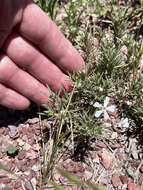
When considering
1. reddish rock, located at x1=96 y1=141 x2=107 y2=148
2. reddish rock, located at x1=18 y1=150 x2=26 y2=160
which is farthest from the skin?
reddish rock, located at x1=96 y1=141 x2=107 y2=148

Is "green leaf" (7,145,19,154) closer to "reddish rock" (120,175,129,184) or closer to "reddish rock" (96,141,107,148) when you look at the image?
"reddish rock" (96,141,107,148)

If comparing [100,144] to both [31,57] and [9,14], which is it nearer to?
[31,57]

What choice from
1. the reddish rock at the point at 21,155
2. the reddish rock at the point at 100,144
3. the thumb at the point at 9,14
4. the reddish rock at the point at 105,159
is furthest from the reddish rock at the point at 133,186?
the thumb at the point at 9,14

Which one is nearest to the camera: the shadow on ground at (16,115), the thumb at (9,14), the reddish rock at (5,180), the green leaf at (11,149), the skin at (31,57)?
the thumb at (9,14)

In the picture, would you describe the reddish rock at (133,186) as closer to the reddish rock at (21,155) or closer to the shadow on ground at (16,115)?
the reddish rock at (21,155)

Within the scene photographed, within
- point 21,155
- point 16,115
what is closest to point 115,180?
point 21,155

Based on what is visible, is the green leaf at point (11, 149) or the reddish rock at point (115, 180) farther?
the green leaf at point (11, 149)

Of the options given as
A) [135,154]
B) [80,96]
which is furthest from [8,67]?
[135,154]
